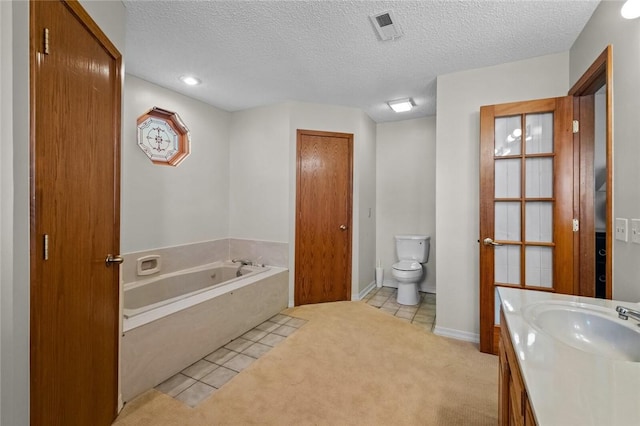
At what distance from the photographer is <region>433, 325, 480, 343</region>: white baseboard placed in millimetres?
2519

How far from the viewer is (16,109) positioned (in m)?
0.94

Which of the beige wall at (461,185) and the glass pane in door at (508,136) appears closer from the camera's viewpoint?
the glass pane in door at (508,136)

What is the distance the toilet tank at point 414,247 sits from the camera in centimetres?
371

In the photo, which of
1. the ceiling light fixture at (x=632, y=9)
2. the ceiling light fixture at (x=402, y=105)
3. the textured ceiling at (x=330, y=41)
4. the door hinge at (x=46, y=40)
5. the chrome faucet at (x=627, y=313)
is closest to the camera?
the chrome faucet at (x=627, y=313)

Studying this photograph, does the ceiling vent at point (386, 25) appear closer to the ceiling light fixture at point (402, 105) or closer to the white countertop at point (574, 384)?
the ceiling light fixture at point (402, 105)

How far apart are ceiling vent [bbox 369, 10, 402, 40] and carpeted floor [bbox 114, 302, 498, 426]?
2.37 metres

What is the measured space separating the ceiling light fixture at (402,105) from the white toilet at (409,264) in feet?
5.22

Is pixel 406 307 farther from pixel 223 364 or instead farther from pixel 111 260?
pixel 111 260

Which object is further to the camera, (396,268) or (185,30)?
(396,268)

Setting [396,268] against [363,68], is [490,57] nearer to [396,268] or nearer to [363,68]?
[363,68]

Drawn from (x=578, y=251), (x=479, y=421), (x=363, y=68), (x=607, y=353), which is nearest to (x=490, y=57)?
(x=363, y=68)

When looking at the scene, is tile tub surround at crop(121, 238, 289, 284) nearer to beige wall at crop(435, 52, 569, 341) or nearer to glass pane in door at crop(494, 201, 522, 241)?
beige wall at crop(435, 52, 569, 341)

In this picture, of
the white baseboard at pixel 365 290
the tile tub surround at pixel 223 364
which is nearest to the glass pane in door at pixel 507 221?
the white baseboard at pixel 365 290

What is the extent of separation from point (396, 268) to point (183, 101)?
307 centimetres
